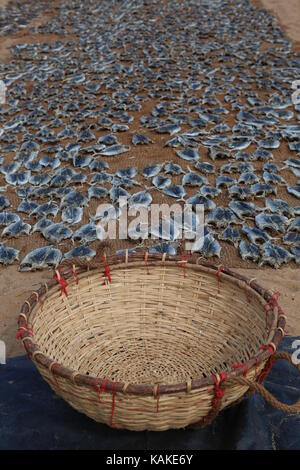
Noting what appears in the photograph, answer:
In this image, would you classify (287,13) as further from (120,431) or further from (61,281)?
(120,431)

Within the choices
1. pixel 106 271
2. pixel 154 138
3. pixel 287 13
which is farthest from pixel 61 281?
pixel 287 13

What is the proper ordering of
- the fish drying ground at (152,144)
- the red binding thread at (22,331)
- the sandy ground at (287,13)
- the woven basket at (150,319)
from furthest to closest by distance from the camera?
the sandy ground at (287,13) < the fish drying ground at (152,144) < the woven basket at (150,319) < the red binding thread at (22,331)

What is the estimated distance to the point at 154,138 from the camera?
252 inches

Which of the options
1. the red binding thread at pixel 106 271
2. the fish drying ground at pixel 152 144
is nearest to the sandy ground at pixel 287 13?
the fish drying ground at pixel 152 144

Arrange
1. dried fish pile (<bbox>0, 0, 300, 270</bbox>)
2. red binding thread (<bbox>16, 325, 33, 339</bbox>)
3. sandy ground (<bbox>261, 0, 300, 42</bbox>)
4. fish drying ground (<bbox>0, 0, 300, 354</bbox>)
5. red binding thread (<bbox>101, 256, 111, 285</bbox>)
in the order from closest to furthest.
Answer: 1. red binding thread (<bbox>16, 325, 33, 339</bbox>)
2. red binding thread (<bbox>101, 256, 111, 285</bbox>)
3. fish drying ground (<bbox>0, 0, 300, 354</bbox>)
4. dried fish pile (<bbox>0, 0, 300, 270</bbox>)
5. sandy ground (<bbox>261, 0, 300, 42</bbox>)

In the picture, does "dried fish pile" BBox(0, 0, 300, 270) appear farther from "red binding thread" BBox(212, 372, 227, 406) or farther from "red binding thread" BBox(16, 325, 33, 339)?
"red binding thread" BBox(212, 372, 227, 406)

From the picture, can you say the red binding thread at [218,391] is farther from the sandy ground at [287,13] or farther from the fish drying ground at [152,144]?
the sandy ground at [287,13]

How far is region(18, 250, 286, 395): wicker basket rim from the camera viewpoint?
6.46 feet

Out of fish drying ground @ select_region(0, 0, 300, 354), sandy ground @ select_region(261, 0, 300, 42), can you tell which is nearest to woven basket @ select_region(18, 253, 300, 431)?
fish drying ground @ select_region(0, 0, 300, 354)

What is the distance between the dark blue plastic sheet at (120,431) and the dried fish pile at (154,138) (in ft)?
6.20

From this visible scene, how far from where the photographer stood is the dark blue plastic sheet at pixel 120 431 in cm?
221

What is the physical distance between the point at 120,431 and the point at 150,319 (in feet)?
3.49

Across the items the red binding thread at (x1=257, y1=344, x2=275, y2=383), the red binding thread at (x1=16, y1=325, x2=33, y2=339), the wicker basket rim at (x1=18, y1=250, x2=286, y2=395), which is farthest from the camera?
the red binding thread at (x1=16, y1=325, x2=33, y2=339)
